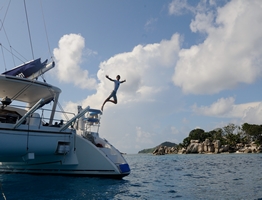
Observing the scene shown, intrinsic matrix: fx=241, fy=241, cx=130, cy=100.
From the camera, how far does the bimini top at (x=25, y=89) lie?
388 inches

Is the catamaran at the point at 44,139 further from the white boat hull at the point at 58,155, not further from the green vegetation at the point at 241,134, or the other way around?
the green vegetation at the point at 241,134

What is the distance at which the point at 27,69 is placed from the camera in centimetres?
1128

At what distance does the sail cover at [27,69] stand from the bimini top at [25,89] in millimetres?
687

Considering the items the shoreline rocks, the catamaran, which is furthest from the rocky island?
the catamaran

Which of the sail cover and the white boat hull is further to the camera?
the sail cover

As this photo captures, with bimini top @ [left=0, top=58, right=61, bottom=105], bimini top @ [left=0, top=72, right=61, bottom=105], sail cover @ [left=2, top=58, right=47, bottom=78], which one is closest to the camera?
bimini top @ [left=0, top=72, right=61, bottom=105]

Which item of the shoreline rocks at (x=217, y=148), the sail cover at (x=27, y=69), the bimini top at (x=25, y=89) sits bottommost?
the shoreline rocks at (x=217, y=148)

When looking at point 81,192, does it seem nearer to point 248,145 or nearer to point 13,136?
point 13,136

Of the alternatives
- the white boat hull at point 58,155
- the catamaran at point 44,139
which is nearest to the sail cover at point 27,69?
the catamaran at point 44,139

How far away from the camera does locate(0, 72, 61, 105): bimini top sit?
9.86m

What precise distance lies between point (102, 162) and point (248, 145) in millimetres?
68777

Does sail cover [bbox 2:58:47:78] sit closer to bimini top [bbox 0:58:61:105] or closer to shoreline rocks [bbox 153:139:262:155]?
bimini top [bbox 0:58:61:105]

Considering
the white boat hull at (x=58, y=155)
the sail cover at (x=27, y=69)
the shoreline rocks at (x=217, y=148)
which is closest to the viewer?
the white boat hull at (x=58, y=155)

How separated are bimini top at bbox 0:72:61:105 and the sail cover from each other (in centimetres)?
69
